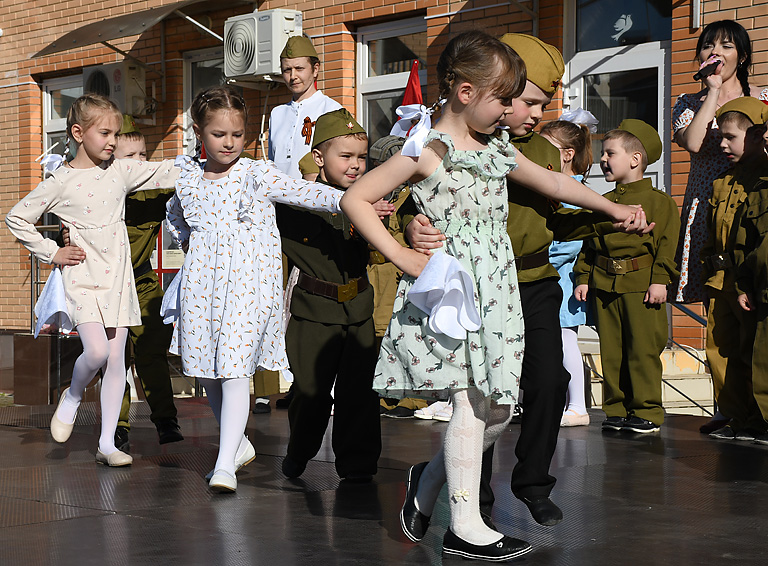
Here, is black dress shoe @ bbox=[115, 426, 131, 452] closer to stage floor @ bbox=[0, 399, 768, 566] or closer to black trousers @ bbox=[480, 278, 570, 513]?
stage floor @ bbox=[0, 399, 768, 566]

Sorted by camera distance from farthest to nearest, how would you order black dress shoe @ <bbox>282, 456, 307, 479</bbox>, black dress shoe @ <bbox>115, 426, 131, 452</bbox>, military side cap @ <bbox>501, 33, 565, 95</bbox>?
1. black dress shoe @ <bbox>115, 426, 131, 452</bbox>
2. black dress shoe @ <bbox>282, 456, 307, 479</bbox>
3. military side cap @ <bbox>501, 33, 565, 95</bbox>

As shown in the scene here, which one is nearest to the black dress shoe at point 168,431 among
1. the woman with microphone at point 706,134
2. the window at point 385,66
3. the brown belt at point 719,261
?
the woman with microphone at point 706,134

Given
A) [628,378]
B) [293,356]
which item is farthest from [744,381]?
[293,356]

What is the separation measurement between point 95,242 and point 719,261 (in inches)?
126

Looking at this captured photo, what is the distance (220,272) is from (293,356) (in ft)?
1.54

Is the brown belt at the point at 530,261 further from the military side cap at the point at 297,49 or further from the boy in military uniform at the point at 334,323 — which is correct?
the military side cap at the point at 297,49

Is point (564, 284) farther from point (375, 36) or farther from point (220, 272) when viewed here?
point (375, 36)

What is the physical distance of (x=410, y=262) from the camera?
3367mm

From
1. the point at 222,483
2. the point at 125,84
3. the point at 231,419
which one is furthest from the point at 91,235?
the point at 125,84

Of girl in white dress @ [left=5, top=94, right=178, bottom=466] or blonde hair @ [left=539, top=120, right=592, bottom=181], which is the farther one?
blonde hair @ [left=539, top=120, right=592, bottom=181]

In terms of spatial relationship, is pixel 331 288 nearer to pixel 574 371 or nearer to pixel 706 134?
pixel 574 371

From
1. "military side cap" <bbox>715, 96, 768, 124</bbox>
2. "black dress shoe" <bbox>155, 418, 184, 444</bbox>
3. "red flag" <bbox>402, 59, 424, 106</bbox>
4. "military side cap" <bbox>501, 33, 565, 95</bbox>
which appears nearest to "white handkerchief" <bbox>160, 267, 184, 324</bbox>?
"black dress shoe" <bbox>155, 418, 184, 444</bbox>

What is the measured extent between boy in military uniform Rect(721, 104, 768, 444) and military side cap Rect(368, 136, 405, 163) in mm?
1989

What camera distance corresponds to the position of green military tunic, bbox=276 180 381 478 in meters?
4.79
